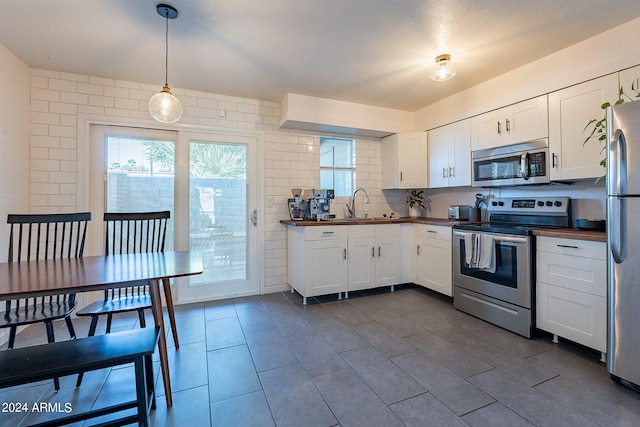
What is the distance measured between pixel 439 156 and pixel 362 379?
2911mm

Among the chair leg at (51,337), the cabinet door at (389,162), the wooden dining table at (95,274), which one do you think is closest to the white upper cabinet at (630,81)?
the cabinet door at (389,162)

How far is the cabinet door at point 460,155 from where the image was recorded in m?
3.36

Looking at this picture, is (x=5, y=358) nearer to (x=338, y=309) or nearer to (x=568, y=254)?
(x=338, y=309)

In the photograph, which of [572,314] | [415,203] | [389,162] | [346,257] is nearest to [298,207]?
[346,257]

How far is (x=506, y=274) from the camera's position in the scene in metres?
2.60

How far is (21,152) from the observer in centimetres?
266

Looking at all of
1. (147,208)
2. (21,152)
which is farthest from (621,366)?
(21,152)

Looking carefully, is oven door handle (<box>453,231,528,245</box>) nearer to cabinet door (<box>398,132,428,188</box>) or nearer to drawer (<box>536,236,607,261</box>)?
drawer (<box>536,236,607,261</box>)

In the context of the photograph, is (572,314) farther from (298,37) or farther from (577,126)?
(298,37)

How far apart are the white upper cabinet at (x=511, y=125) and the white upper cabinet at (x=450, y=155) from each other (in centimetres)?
12

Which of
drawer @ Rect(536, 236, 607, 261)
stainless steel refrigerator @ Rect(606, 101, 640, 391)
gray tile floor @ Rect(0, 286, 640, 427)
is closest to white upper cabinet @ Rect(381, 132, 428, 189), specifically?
drawer @ Rect(536, 236, 607, 261)

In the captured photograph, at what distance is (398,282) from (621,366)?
84.6 inches

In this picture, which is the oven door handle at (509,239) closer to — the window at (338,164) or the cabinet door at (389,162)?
the cabinet door at (389,162)

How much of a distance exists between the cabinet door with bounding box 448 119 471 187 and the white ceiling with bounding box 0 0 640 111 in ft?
1.75
